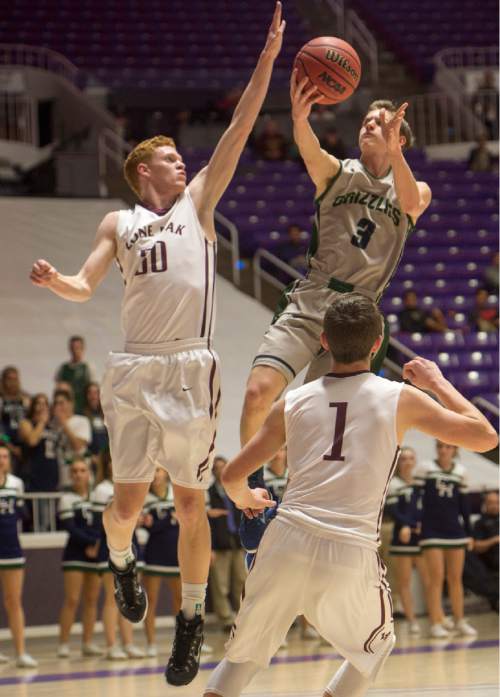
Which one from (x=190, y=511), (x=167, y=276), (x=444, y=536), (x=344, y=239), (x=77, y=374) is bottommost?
(x=444, y=536)

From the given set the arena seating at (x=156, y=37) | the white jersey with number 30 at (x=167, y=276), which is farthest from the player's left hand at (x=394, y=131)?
the arena seating at (x=156, y=37)

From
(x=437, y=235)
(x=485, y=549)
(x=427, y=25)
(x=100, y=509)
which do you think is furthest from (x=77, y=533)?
(x=427, y=25)

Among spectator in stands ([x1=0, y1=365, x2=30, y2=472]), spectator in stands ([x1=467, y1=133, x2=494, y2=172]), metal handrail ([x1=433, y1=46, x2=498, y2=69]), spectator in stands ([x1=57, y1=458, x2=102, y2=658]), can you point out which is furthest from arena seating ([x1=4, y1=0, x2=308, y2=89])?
spectator in stands ([x1=57, y1=458, x2=102, y2=658])

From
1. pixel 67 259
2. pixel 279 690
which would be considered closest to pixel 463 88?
pixel 67 259

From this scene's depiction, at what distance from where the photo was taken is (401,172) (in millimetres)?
6520

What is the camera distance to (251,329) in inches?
687

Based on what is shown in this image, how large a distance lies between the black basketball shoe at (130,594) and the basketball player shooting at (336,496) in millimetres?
1682

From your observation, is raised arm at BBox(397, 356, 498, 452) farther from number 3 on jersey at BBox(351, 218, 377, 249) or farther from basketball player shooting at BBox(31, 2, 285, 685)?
number 3 on jersey at BBox(351, 218, 377, 249)

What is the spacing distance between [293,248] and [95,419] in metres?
5.63

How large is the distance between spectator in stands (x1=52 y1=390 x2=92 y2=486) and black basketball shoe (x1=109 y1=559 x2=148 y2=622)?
20.0 ft

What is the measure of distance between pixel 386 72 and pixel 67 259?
9.45 meters

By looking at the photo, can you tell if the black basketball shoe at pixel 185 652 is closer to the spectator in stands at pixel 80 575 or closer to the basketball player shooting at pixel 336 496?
the basketball player shooting at pixel 336 496

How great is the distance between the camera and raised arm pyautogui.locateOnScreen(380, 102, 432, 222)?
20.9 feet

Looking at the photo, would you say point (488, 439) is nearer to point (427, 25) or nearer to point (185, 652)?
point (185, 652)
